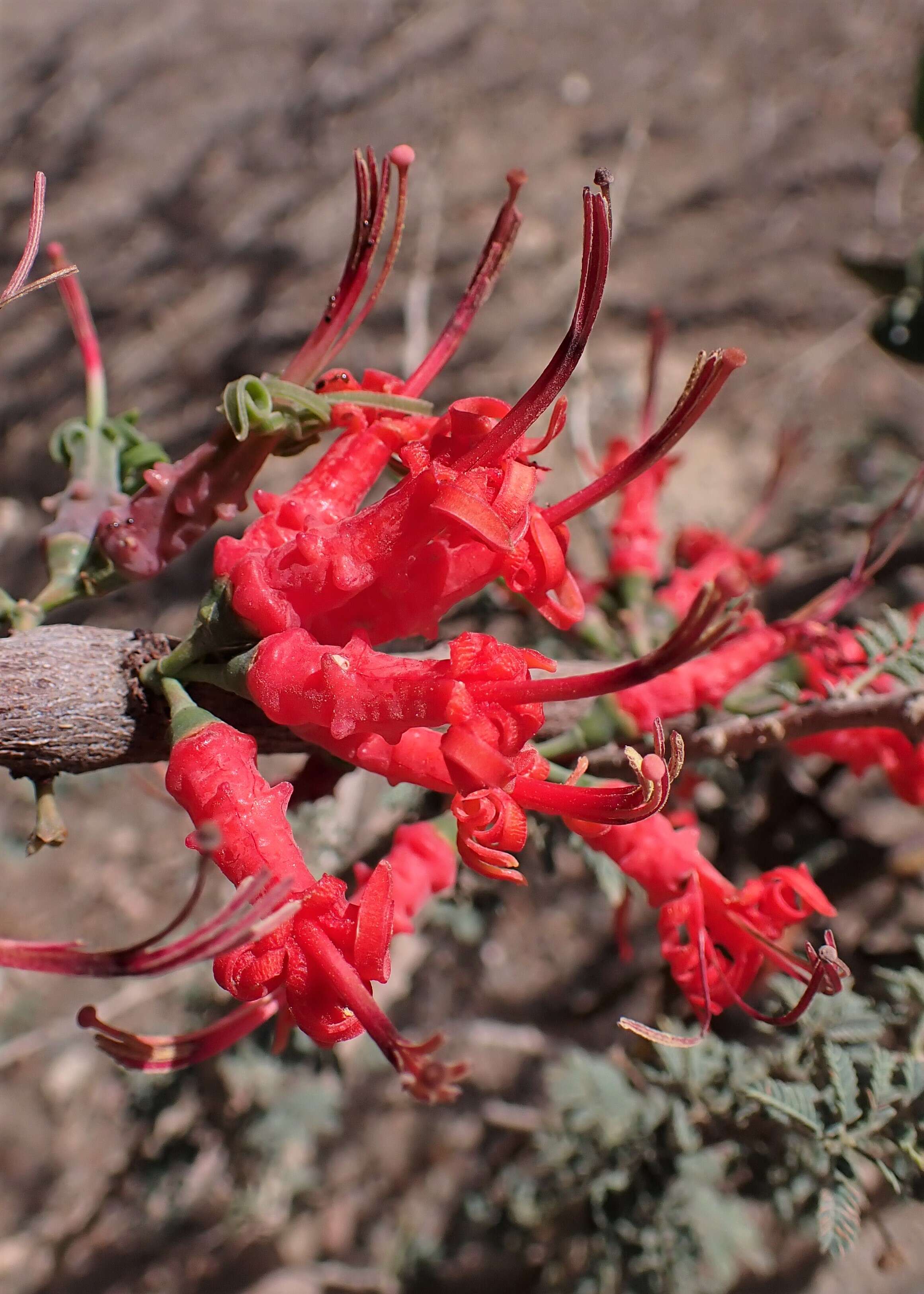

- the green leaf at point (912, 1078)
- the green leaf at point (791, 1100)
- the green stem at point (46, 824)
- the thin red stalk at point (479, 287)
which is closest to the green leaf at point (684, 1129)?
the green leaf at point (791, 1100)

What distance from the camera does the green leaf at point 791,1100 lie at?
1.14 meters

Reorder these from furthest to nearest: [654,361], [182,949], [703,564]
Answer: [703,564]
[654,361]
[182,949]

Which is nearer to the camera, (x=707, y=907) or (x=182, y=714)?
(x=182, y=714)

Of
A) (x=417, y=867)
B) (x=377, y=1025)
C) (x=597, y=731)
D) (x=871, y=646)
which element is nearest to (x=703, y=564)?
(x=871, y=646)

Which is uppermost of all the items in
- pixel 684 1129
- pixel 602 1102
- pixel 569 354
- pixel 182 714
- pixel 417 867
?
pixel 569 354

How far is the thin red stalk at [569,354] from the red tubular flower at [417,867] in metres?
0.55

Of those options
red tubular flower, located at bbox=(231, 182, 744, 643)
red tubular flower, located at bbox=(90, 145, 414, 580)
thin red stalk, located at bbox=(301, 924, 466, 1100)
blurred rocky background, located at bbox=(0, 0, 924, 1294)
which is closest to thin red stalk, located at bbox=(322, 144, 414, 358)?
red tubular flower, located at bbox=(90, 145, 414, 580)

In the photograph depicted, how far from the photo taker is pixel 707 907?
3.65ft

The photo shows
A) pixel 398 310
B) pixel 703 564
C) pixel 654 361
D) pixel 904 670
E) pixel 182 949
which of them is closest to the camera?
pixel 182 949

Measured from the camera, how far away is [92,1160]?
244 cm

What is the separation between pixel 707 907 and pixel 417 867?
34 centimetres

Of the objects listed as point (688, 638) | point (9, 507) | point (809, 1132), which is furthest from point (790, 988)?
point (9, 507)

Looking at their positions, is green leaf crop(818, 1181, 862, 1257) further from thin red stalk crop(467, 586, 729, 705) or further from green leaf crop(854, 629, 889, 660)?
thin red stalk crop(467, 586, 729, 705)

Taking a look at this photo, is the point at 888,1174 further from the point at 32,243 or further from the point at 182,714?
the point at 32,243
